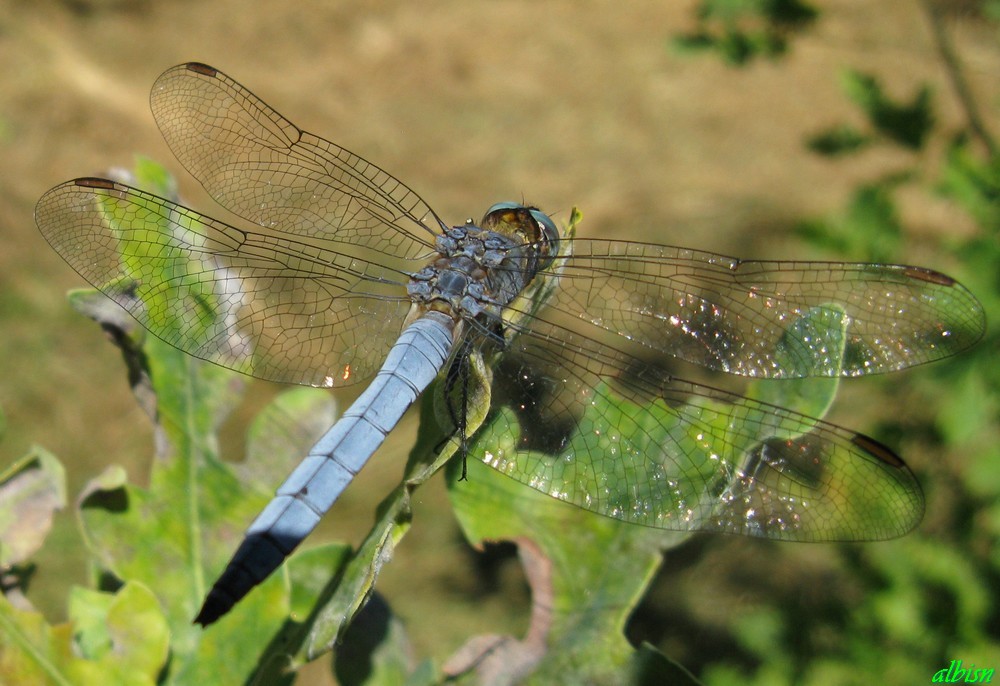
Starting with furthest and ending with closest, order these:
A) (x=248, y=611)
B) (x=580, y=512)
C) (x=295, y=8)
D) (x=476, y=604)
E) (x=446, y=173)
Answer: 1. (x=295, y=8)
2. (x=446, y=173)
3. (x=476, y=604)
4. (x=580, y=512)
5. (x=248, y=611)

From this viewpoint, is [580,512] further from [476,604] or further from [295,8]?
[295,8]

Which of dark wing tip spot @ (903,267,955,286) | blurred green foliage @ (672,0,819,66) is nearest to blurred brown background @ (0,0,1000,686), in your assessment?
blurred green foliage @ (672,0,819,66)

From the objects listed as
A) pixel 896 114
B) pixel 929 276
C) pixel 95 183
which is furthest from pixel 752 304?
pixel 896 114

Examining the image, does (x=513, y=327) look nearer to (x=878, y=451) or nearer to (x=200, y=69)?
(x=878, y=451)

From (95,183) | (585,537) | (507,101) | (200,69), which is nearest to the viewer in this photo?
(585,537)

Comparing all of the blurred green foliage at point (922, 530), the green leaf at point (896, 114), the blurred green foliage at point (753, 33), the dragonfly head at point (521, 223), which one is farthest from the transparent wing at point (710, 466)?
the blurred green foliage at point (753, 33)

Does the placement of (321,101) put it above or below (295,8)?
below

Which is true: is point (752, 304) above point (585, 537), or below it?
above

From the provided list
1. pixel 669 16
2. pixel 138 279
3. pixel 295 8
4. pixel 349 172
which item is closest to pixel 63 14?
pixel 295 8
